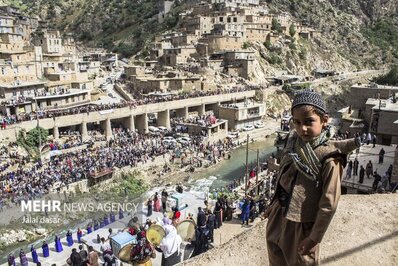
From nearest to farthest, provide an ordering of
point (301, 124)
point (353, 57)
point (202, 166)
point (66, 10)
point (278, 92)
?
point (301, 124), point (202, 166), point (278, 92), point (353, 57), point (66, 10)

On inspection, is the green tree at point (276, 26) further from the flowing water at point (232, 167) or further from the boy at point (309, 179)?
the boy at point (309, 179)

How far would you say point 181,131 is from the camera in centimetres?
3828

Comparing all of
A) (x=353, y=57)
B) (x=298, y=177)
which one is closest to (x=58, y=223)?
(x=298, y=177)

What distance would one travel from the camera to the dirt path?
6.61 meters

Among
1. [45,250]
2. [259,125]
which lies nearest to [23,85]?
[259,125]

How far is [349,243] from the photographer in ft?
22.9

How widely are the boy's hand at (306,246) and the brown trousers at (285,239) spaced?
4cm

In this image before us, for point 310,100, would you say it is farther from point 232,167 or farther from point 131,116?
point 131,116

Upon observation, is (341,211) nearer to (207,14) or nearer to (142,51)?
(142,51)

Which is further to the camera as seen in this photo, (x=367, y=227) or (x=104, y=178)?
(x=104, y=178)

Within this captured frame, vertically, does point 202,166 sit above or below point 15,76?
below

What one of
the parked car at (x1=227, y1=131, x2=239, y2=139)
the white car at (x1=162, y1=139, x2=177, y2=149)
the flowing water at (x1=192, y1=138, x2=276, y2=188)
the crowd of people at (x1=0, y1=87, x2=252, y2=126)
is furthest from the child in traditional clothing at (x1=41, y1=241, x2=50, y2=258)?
the parked car at (x1=227, y1=131, x2=239, y2=139)

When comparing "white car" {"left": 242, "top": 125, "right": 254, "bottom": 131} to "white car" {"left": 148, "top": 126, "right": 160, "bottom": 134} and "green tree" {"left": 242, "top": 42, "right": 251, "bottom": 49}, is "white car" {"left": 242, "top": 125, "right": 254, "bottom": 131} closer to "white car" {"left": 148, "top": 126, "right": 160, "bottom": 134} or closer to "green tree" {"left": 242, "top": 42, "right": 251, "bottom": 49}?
"white car" {"left": 148, "top": 126, "right": 160, "bottom": 134}

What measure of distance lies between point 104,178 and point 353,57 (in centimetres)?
8035
